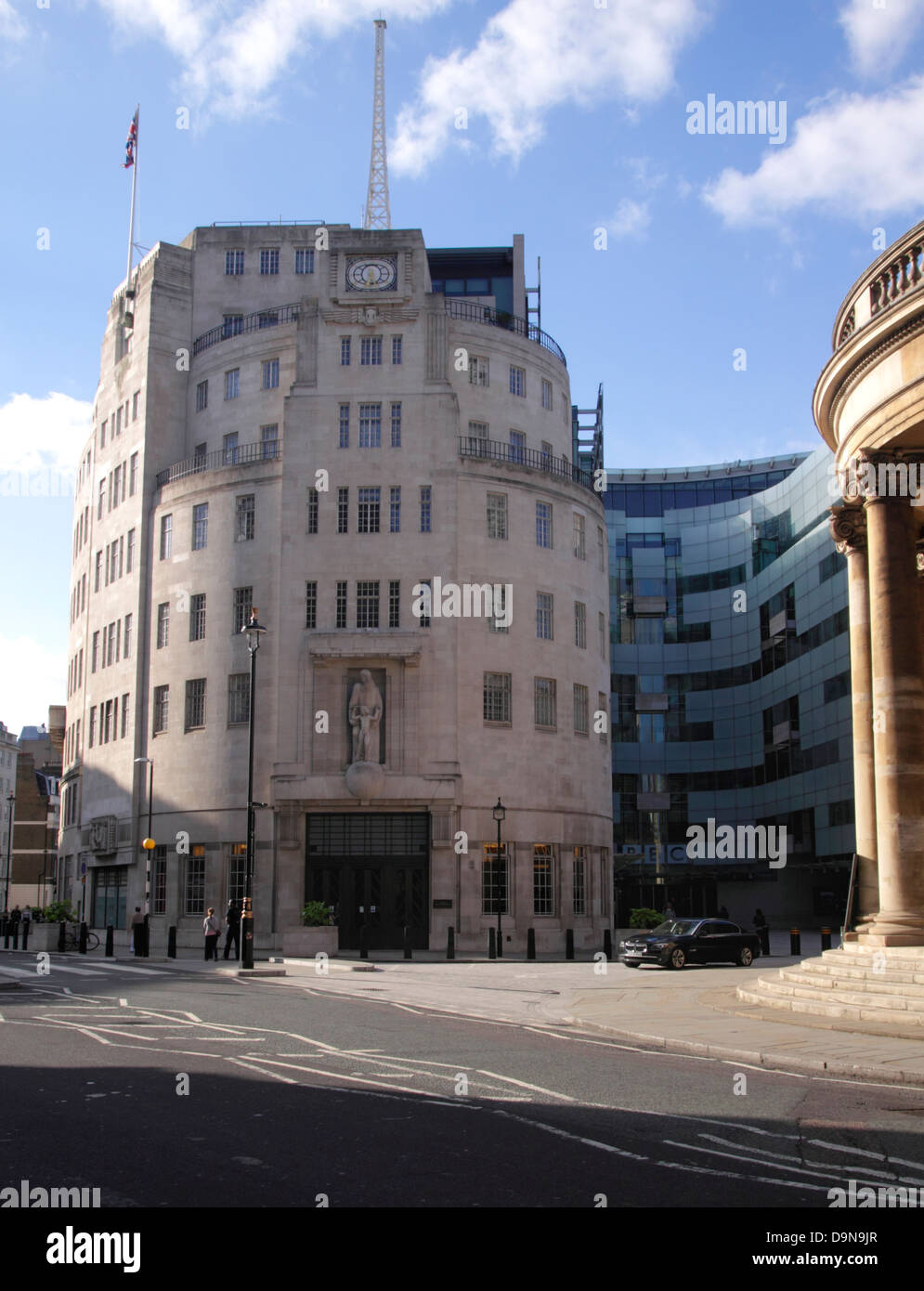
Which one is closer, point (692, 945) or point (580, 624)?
point (692, 945)

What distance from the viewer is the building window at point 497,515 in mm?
50731

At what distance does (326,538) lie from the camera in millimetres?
49500

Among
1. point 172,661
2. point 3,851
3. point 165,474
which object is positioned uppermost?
point 165,474

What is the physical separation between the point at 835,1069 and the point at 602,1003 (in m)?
8.56

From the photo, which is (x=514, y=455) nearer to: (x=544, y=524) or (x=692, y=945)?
(x=544, y=524)

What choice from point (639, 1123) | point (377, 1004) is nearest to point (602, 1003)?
point (377, 1004)

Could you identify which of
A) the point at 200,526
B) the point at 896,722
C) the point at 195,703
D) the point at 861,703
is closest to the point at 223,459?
the point at 200,526

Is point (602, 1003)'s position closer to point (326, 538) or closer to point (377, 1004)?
point (377, 1004)

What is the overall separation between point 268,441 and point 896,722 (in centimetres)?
3907

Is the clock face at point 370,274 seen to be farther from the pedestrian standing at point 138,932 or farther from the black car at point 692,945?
the black car at point 692,945

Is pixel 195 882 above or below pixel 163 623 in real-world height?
below

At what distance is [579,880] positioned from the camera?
2018 inches

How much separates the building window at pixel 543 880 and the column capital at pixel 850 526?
29886mm

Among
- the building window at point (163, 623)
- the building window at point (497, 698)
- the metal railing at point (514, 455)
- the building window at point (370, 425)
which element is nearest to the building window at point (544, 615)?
the building window at point (497, 698)
